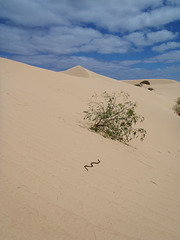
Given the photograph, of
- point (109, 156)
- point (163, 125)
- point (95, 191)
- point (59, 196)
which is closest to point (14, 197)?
point (59, 196)

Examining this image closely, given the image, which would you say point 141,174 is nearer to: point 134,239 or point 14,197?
point 134,239

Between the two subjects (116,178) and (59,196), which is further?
(116,178)

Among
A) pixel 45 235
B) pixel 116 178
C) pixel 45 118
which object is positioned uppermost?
pixel 45 118

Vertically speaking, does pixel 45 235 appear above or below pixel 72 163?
below

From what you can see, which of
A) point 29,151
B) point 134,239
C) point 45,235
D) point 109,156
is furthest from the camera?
point 109,156

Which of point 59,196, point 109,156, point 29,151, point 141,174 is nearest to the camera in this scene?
point 59,196

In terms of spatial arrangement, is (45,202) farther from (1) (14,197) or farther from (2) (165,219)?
(2) (165,219)

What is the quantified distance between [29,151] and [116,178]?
1.28 metres

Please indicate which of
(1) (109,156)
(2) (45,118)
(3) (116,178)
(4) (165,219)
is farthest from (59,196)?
(2) (45,118)

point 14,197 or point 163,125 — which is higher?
point 163,125

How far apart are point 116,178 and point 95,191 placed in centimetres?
56

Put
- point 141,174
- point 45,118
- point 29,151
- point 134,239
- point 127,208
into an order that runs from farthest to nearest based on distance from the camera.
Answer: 1. point 45,118
2. point 141,174
3. point 29,151
4. point 127,208
5. point 134,239

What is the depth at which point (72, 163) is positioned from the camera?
8.63ft

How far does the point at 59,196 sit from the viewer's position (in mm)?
1884
